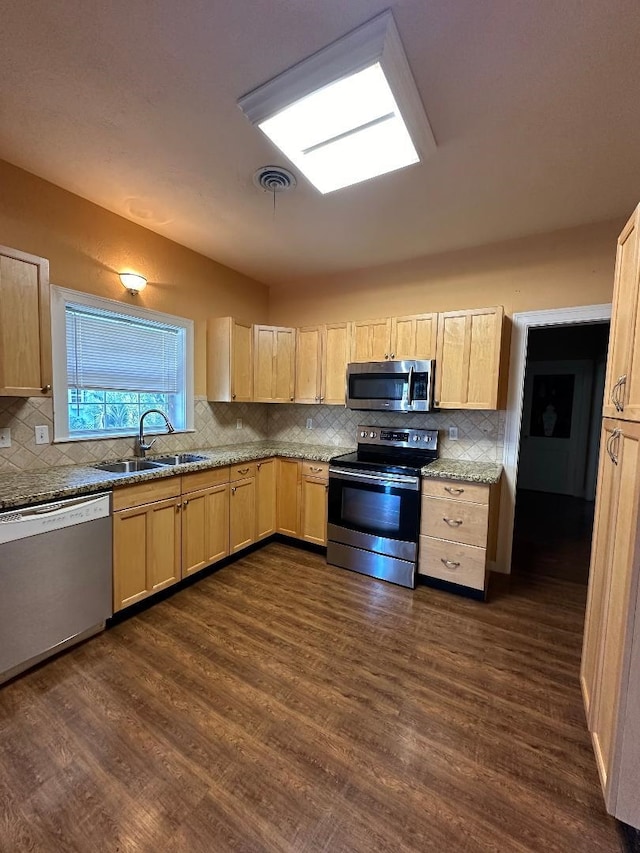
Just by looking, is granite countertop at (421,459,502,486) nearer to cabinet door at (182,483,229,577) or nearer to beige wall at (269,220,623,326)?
beige wall at (269,220,623,326)

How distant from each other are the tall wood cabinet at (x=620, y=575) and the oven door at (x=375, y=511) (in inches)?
49.8

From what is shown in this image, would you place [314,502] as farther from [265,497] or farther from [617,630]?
[617,630]

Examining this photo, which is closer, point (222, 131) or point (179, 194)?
point (222, 131)

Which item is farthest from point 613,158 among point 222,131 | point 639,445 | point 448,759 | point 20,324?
point 20,324

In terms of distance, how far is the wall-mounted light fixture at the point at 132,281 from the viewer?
271 centimetres

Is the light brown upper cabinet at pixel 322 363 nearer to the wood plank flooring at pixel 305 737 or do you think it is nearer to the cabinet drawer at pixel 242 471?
the cabinet drawer at pixel 242 471

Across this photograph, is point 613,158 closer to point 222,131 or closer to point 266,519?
point 222,131

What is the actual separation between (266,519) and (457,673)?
6.71 ft

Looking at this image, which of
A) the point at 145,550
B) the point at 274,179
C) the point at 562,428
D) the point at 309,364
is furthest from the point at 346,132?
the point at 562,428

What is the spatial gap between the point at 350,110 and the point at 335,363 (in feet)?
6.99

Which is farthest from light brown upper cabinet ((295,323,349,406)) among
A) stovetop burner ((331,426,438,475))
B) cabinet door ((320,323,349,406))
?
stovetop burner ((331,426,438,475))

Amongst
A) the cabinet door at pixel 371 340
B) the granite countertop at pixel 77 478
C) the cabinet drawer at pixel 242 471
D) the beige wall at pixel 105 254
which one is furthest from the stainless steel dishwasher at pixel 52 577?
the cabinet door at pixel 371 340

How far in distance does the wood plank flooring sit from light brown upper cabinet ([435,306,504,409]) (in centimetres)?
160

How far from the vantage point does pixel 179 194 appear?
2.36 metres
